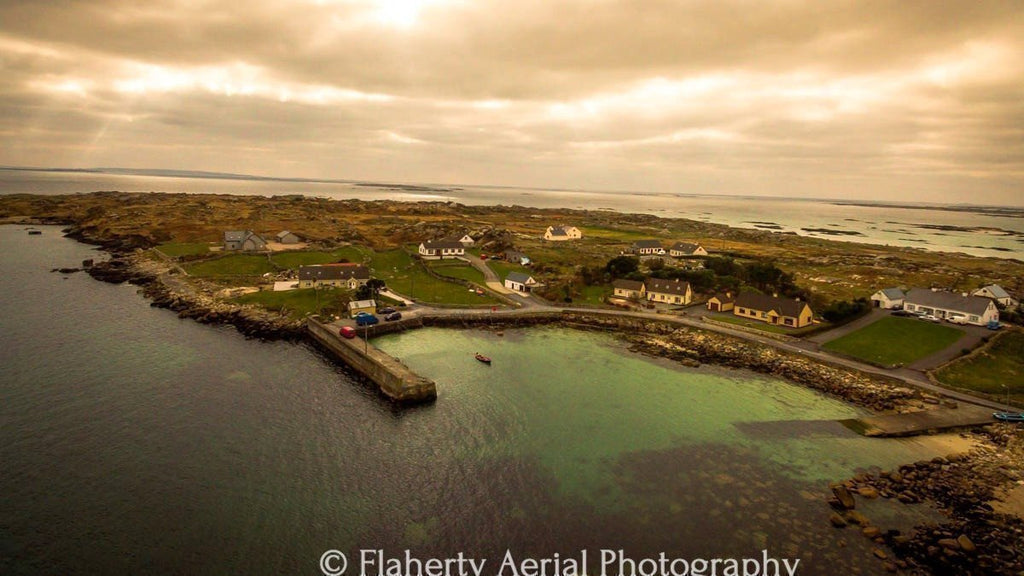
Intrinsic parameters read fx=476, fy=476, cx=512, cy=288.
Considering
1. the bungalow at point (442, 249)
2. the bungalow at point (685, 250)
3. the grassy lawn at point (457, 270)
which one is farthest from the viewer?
the bungalow at point (685, 250)

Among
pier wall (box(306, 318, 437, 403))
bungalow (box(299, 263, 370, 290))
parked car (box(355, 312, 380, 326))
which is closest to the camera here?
pier wall (box(306, 318, 437, 403))

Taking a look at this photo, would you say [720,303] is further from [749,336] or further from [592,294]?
[592,294]

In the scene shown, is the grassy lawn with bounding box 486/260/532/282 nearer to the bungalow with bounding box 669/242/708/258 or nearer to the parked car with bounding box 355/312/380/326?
the parked car with bounding box 355/312/380/326

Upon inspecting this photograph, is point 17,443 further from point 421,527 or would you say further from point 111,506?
point 421,527

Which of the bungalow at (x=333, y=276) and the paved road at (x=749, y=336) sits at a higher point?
the bungalow at (x=333, y=276)

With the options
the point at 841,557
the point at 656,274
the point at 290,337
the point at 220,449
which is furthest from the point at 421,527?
the point at 656,274

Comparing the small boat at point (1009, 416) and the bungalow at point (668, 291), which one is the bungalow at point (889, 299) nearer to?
the bungalow at point (668, 291)

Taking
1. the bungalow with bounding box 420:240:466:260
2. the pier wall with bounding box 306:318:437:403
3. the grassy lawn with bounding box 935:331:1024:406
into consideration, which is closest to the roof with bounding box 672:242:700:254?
the bungalow with bounding box 420:240:466:260

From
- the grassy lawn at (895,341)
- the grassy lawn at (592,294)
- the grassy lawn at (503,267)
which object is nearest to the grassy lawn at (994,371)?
the grassy lawn at (895,341)
